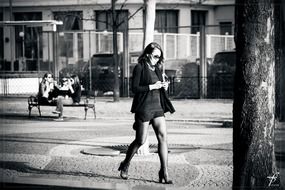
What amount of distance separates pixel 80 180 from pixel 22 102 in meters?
16.2

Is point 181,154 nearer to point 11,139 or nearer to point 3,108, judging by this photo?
point 11,139

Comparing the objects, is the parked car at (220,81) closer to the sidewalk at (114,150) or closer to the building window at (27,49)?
the sidewalk at (114,150)

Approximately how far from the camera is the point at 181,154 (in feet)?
39.2

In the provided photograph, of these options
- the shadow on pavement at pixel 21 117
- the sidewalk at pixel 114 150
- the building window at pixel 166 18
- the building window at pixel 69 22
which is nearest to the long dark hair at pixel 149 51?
the sidewalk at pixel 114 150

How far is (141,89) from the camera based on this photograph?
9219 mm

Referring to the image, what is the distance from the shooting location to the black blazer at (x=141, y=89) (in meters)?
9.22

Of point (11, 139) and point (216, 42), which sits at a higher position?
point (216, 42)

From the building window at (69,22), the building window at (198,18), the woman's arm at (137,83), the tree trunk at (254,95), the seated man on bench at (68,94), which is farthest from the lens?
the building window at (198,18)

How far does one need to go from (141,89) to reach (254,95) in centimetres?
223

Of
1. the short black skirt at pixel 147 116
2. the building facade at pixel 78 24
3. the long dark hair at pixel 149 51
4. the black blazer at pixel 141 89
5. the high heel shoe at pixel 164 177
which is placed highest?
the building facade at pixel 78 24

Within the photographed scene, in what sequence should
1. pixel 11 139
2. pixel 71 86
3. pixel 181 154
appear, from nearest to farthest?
pixel 181 154, pixel 11 139, pixel 71 86

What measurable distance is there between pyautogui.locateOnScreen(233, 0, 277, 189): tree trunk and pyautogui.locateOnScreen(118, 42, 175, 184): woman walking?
177 cm

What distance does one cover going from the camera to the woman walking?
9156mm

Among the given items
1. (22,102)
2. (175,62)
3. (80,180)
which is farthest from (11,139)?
(175,62)
